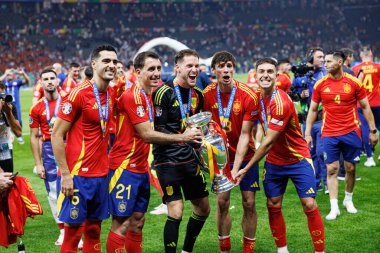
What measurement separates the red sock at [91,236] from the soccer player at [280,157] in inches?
60.0

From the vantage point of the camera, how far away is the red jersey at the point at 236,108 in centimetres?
646

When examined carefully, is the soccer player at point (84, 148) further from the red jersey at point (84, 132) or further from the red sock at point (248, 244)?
the red sock at point (248, 244)

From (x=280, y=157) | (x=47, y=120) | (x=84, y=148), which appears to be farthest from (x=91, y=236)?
(x=47, y=120)

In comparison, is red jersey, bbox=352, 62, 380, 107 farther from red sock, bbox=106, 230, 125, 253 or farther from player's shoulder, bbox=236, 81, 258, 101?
red sock, bbox=106, 230, 125, 253

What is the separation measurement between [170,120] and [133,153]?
53 cm

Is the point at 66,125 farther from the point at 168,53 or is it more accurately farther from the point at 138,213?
the point at 168,53

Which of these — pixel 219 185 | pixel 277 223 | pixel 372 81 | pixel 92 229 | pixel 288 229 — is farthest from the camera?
pixel 372 81

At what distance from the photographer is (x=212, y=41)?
60.0m

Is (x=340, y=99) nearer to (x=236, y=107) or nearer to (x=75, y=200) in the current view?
(x=236, y=107)

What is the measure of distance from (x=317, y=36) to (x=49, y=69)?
57062mm

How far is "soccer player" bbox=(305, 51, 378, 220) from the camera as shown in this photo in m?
8.55

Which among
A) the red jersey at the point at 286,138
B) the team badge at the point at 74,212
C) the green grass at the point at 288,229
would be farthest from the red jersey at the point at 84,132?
the green grass at the point at 288,229

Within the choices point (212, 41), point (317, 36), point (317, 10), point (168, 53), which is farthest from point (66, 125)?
point (317, 10)

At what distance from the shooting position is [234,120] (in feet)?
21.6
